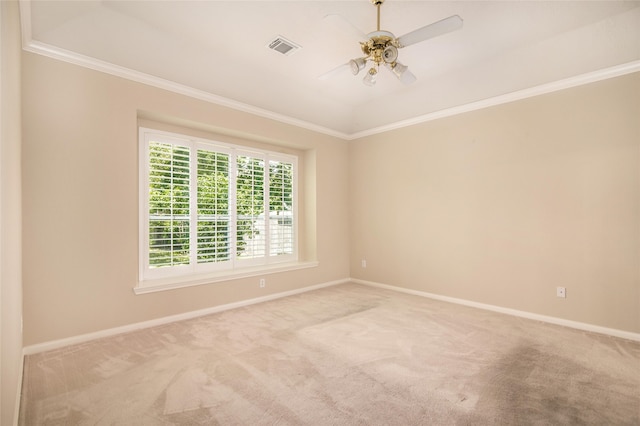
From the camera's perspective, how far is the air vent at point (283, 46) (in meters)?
3.14

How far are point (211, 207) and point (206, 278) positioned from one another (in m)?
0.94

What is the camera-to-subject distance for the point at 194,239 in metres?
3.92

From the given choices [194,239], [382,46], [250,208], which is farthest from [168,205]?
[382,46]

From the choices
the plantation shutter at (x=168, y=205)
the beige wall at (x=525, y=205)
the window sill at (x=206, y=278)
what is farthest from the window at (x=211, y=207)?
the beige wall at (x=525, y=205)

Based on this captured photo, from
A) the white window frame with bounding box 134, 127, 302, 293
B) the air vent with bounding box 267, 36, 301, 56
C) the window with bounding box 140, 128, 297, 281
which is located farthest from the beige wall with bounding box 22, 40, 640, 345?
the air vent with bounding box 267, 36, 301, 56

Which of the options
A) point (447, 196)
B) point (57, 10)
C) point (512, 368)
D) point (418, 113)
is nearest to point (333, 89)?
point (418, 113)

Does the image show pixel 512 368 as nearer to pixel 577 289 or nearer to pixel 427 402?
pixel 427 402

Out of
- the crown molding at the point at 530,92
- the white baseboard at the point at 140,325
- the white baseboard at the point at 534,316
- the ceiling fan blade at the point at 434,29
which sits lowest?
the white baseboard at the point at 534,316

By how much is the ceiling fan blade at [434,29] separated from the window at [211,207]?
9.13 feet

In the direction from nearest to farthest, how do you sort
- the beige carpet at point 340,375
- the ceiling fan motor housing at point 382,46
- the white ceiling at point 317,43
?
the beige carpet at point 340,375 → the ceiling fan motor housing at point 382,46 → the white ceiling at point 317,43

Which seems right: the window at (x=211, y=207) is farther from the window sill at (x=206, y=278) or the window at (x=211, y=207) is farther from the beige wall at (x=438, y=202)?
the beige wall at (x=438, y=202)

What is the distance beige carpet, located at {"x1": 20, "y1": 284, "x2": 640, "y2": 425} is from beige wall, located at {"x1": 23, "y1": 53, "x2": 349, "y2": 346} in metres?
0.29

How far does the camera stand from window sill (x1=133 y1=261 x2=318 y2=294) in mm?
3346

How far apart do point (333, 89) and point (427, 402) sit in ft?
12.8
